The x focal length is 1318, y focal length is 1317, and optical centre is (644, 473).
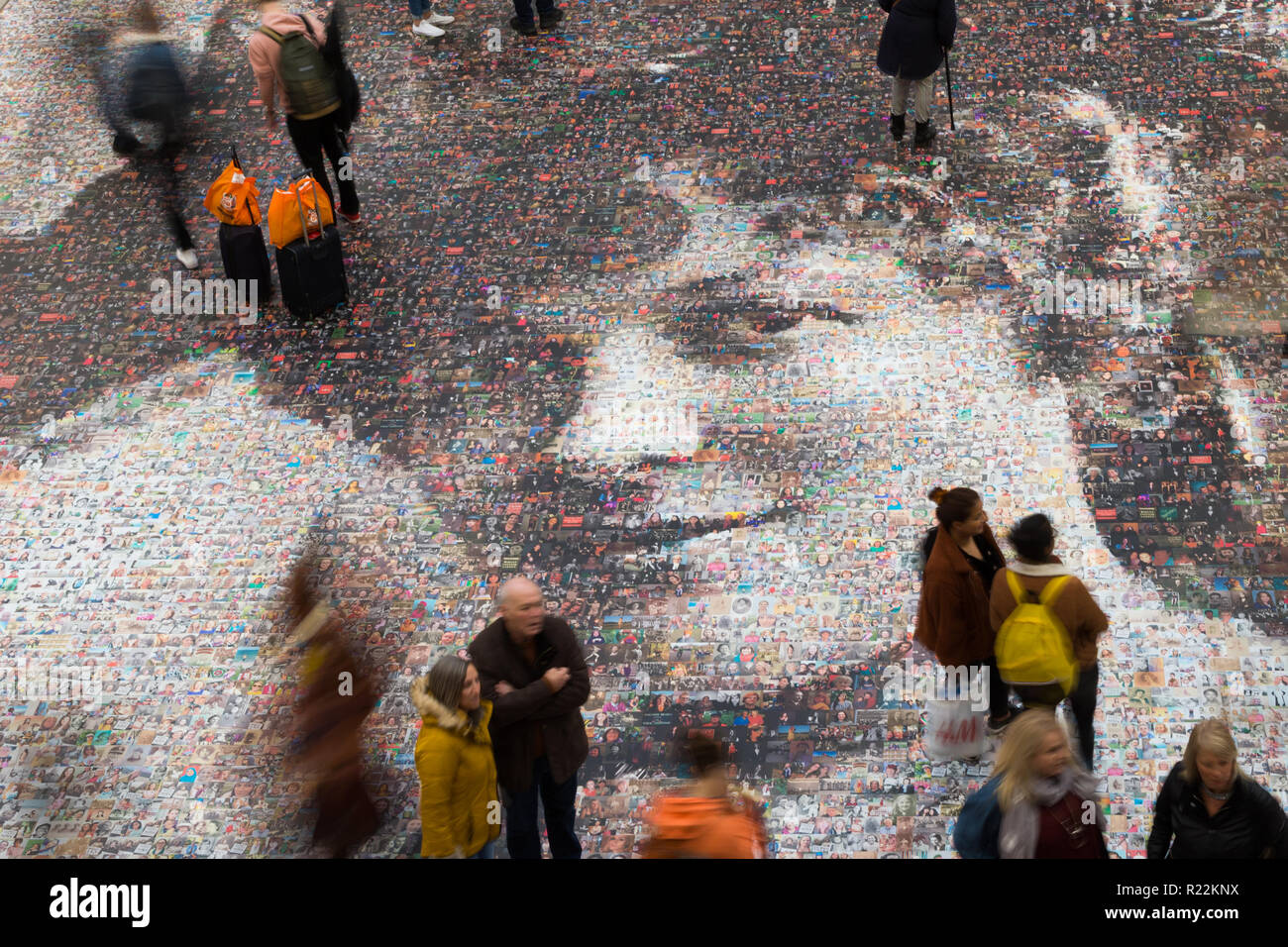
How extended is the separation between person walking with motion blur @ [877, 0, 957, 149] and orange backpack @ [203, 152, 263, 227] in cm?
407

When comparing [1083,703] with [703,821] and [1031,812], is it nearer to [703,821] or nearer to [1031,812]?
[1031,812]

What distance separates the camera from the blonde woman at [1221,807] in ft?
13.1

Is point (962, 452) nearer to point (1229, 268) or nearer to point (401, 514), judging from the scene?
point (1229, 268)

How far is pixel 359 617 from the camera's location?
6.29 meters

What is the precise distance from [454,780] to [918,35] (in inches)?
234

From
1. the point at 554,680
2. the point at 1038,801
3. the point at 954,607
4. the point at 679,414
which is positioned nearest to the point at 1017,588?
the point at 954,607

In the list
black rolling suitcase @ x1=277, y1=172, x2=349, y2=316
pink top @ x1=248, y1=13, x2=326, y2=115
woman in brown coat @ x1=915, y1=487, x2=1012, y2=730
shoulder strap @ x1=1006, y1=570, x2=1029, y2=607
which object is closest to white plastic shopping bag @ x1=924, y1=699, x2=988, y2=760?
woman in brown coat @ x1=915, y1=487, x2=1012, y2=730

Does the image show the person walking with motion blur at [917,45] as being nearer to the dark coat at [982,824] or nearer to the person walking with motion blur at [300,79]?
the person walking with motion blur at [300,79]

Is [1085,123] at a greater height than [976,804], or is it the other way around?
[1085,123]

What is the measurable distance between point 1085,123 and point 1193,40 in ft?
4.91

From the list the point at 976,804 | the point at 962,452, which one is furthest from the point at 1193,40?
the point at 976,804

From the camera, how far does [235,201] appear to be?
793cm
